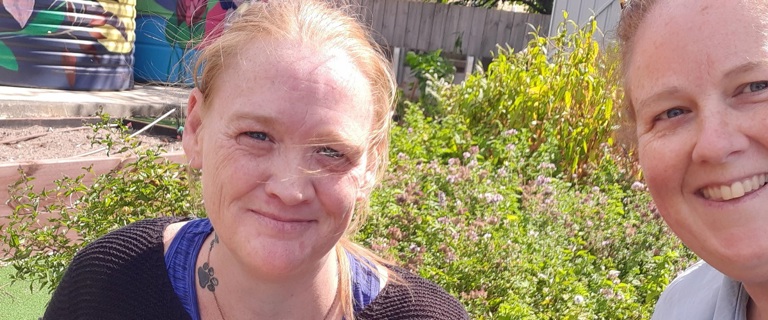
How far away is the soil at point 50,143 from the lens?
502cm

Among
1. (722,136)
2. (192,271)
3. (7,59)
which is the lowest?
(7,59)

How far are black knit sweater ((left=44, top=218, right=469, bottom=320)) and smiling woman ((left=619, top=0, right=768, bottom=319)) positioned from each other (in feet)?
2.20

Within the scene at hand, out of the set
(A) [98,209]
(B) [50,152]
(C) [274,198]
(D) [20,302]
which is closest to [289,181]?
(C) [274,198]

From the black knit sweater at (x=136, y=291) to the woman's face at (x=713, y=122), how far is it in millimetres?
706

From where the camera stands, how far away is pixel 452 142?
4.81 metres

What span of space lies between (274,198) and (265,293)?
324mm

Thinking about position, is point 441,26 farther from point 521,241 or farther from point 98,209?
point 98,209

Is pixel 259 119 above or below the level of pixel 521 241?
above

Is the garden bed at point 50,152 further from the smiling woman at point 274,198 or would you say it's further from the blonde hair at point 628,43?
the blonde hair at point 628,43

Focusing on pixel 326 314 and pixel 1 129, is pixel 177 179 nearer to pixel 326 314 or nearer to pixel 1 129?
pixel 326 314

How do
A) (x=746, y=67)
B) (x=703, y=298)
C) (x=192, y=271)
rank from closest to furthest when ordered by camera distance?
(x=746, y=67) → (x=703, y=298) → (x=192, y=271)

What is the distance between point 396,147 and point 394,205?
1215 millimetres

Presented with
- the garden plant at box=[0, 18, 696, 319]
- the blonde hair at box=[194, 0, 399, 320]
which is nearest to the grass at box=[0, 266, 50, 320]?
the garden plant at box=[0, 18, 696, 319]

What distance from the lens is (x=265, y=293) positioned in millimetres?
1906
